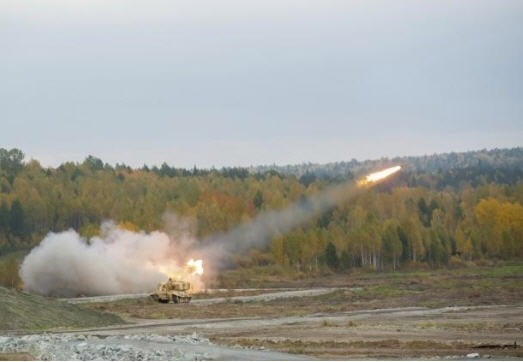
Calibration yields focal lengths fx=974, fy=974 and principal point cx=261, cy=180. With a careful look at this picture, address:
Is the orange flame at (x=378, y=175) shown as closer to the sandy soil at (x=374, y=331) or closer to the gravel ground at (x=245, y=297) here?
the gravel ground at (x=245, y=297)

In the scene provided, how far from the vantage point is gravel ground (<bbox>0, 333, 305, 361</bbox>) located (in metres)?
38.8

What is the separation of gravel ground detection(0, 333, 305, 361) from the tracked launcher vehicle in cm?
3389

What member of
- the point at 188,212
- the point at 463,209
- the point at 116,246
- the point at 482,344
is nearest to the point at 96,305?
the point at 116,246

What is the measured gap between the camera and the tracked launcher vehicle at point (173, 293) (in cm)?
8300

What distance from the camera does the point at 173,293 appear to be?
8325 centimetres

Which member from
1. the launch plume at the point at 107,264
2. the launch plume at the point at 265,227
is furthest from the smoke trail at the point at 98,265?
the launch plume at the point at 265,227

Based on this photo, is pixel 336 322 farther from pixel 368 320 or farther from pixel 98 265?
pixel 98 265

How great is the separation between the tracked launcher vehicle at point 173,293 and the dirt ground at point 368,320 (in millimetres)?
1174

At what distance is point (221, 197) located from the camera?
17438 cm

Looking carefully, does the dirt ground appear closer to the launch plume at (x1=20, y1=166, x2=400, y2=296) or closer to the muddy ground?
the muddy ground

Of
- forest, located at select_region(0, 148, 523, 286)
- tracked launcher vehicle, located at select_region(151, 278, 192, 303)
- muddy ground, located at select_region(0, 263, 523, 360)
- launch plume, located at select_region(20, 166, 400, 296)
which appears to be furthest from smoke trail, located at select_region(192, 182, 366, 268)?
tracked launcher vehicle, located at select_region(151, 278, 192, 303)

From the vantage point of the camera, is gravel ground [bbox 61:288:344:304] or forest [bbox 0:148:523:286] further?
forest [bbox 0:148:523:286]

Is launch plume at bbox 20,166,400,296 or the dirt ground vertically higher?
launch plume at bbox 20,166,400,296

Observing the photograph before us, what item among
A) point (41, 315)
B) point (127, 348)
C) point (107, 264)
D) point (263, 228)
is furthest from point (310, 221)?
point (127, 348)
